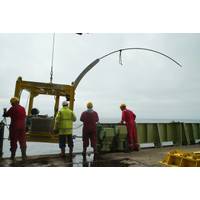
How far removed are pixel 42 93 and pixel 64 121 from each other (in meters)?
2.00

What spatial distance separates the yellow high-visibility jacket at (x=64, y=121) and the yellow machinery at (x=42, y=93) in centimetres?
82

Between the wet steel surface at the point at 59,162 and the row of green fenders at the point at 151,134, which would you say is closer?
the wet steel surface at the point at 59,162

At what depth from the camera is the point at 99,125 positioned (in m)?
10.4

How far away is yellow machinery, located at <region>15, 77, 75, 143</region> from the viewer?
9.69 m

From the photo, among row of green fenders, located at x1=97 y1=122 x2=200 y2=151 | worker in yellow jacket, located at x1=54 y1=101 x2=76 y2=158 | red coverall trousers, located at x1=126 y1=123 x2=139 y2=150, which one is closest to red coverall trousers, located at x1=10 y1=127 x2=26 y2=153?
worker in yellow jacket, located at x1=54 y1=101 x2=76 y2=158

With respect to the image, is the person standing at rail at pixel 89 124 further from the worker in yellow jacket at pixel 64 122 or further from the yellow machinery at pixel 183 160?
the yellow machinery at pixel 183 160

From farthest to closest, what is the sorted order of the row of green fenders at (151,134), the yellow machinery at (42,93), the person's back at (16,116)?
the row of green fenders at (151,134) → the yellow machinery at (42,93) → the person's back at (16,116)

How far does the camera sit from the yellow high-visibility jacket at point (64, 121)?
29.3ft

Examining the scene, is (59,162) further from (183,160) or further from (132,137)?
(132,137)

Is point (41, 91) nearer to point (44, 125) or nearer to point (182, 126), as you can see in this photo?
point (44, 125)

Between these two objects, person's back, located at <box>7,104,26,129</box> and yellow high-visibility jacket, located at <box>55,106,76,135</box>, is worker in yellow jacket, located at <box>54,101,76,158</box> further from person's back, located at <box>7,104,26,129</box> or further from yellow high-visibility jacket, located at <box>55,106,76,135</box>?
person's back, located at <box>7,104,26,129</box>

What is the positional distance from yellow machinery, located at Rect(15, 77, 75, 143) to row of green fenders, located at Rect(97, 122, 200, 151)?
4.85 ft

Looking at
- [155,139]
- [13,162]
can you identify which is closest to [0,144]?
[13,162]

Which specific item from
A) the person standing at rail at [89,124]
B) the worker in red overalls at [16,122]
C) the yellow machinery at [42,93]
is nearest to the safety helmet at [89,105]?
the person standing at rail at [89,124]
